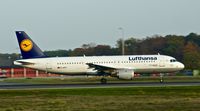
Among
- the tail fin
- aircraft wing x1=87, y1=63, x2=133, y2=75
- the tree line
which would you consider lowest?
aircraft wing x1=87, y1=63, x2=133, y2=75

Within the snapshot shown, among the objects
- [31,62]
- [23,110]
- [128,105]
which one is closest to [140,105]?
[128,105]

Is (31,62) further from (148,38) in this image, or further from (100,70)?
(148,38)

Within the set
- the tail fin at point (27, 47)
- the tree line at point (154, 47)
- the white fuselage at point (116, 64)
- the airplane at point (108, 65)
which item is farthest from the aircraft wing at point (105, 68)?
the tree line at point (154, 47)

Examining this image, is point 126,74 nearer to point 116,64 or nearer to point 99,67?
point 116,64

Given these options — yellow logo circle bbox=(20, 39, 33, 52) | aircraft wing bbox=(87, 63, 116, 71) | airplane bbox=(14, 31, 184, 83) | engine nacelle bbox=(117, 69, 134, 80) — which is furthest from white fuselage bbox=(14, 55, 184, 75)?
yellow logo circle bbox=(20, 39, 33, 52)

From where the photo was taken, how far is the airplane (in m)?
56.4

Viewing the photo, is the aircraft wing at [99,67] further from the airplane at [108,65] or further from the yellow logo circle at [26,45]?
the yellow logo circle at [26,45]

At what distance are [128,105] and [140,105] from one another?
66cm

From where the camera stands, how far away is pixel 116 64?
5706 cm

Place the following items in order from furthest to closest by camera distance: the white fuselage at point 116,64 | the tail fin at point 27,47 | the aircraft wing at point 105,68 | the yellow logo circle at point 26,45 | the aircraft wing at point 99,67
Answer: the yellow logo circle at point 26,45 < the tail fin at point 27,47 < the white fuselage at point 116,64 < the aircraft wing at point 105,68 < the aircraft wing at point 99,67

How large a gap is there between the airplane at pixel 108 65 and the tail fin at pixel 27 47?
68 centimetres

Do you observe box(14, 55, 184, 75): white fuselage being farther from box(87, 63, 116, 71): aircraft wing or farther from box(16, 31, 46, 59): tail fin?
box(16, 31, 46, 59): tail fin

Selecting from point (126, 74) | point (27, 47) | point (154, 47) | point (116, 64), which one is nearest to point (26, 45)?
point (27, 47)

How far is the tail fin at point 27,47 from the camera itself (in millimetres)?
60019
